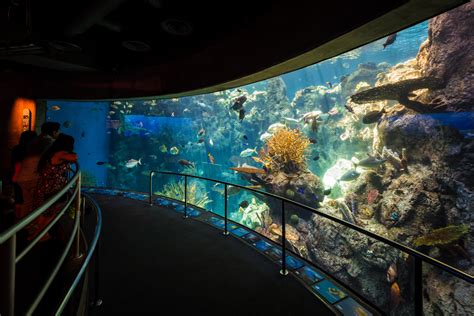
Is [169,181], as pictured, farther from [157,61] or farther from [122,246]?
[122,246]

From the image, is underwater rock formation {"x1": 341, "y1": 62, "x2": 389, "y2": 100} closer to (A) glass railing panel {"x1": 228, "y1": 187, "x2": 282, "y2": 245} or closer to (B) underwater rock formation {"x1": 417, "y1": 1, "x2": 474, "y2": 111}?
(B) underwater rock formation {"x1": 417, "y1": 1, "x2": 474, "y2": 111}

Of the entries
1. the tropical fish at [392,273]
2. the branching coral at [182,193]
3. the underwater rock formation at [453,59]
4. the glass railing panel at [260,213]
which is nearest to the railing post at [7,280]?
the glass railing panel at [260,213]

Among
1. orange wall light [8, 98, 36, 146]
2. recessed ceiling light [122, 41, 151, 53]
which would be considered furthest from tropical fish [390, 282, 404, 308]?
orange wall light [8, 98, 36, 146]

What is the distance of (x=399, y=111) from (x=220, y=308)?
11263 millimetres

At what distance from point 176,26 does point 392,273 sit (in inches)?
364

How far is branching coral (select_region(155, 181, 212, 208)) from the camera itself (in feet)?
56.8

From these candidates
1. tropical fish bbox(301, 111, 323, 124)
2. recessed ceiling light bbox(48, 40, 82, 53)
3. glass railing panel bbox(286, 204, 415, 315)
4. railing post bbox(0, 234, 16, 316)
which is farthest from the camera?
tropical fish bbox(301, 111, 323, 124)

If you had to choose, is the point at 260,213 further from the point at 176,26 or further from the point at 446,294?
the point at 176,26

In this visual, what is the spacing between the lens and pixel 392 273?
671cm

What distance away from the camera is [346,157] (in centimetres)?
1692

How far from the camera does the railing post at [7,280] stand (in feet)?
2.65

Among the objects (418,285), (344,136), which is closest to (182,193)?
(344,136)

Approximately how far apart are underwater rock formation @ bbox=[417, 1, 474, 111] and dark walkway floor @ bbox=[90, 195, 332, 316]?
10036 mm

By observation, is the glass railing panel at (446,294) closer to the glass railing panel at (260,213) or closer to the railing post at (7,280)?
the glass railing panel at (260,213)
